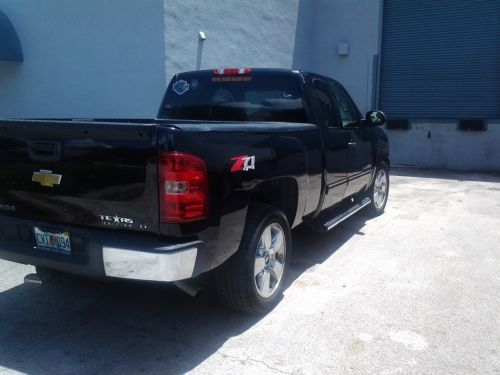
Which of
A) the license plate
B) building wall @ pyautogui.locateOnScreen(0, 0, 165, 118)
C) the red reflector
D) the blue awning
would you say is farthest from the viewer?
the blue awning

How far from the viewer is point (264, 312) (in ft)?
12.0

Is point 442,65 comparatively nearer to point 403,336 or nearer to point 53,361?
point 403,336

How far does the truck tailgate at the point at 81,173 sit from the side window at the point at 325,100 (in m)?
2.62

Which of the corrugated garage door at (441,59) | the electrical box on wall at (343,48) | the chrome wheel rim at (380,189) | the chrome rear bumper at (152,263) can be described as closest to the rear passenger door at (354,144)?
the chrome wheel rim at (380,189)

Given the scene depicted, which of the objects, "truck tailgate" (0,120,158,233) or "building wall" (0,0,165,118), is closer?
"truck tailgate" (0,120,158,233)

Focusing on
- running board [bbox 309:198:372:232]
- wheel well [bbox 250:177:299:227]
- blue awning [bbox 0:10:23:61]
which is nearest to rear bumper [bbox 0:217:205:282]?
wheel well [bbox 250:177:299:227]

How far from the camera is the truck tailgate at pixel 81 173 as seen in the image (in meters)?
2.70

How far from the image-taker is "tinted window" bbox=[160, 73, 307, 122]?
184 inches

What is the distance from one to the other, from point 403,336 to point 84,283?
2770 millimetres

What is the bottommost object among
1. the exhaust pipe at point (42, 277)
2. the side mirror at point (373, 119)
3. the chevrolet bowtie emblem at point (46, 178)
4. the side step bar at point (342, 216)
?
the exhaust pipe at point (42, 277)

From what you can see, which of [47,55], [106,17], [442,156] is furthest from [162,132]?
[442,156]

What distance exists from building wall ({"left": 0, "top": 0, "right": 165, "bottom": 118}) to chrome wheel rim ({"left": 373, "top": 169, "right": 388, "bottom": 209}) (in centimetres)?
449

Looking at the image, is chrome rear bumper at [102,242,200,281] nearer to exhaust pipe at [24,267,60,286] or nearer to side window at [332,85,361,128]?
exhaust pipe at [24,267,60,286]

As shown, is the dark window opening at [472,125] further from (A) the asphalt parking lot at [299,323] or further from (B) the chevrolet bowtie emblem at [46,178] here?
(B) the chevrolet bowtie emblem at [46,178]
